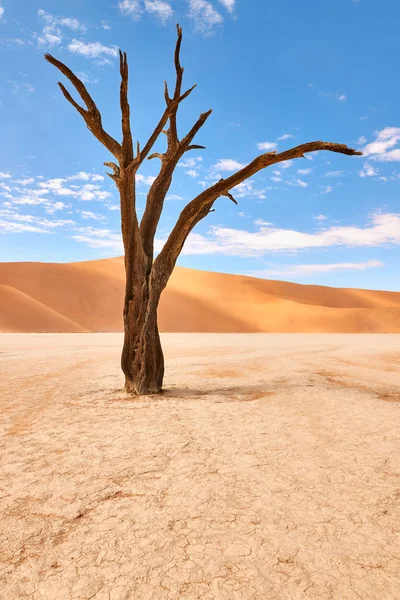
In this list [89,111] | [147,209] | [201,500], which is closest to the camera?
[201,500]

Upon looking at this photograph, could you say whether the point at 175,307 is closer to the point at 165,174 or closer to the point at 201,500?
the point at 165,174

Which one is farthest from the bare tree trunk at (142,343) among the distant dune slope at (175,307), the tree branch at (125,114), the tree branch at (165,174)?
the distant dune slope at (175,307)

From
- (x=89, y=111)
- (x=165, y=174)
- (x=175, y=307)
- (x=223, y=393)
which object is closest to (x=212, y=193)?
(x=165, y=174)

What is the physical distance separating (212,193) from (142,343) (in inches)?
99.4

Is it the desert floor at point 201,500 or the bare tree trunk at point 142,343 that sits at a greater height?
the bare tree trunk at point 142,343

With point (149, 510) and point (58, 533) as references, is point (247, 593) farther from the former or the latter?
point (58, 533)

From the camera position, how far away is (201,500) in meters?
2.49

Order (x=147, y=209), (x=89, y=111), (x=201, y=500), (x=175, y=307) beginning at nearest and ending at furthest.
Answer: (x=201, y=500) → (x=89, y=111) → (x=147, y=209) → (x=175, y=307)

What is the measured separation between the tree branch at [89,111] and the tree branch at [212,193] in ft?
4.40

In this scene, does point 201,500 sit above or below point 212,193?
below

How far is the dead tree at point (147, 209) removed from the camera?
19.1 ft

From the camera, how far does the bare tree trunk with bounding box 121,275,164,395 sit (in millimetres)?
6176

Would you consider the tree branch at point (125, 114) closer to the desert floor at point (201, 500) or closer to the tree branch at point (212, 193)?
the tree branch at point (212, 193)

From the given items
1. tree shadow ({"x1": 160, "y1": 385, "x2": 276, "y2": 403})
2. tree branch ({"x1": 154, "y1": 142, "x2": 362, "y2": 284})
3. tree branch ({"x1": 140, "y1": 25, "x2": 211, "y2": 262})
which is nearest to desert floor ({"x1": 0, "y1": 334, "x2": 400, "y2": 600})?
tree shadow ({"x1": 160, "y1": 385, "x2": 276, "y2": 403})
